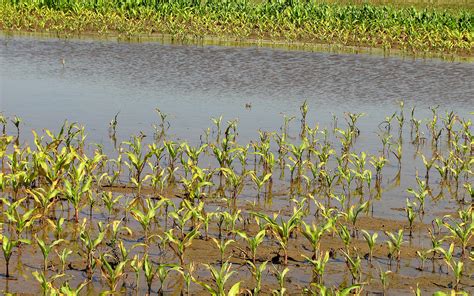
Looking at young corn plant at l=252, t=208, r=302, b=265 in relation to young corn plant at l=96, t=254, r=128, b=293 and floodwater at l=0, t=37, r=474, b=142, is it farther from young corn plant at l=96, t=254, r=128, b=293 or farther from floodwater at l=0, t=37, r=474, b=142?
floodwater at l=0, t=37, r=474, b=142

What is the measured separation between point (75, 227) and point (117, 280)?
171 cm

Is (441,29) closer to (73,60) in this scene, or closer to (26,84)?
(73,60)

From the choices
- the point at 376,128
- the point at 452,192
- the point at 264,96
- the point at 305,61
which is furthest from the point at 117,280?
the point at 305,61

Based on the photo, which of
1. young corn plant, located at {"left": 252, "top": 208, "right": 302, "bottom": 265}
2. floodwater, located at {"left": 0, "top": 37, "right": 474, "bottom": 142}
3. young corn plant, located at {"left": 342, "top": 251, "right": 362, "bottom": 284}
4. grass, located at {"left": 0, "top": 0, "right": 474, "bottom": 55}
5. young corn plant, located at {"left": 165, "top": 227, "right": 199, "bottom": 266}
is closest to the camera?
young corn plant, located at {"left": 342, "top": 251, "right": 362, "bottom": 284}

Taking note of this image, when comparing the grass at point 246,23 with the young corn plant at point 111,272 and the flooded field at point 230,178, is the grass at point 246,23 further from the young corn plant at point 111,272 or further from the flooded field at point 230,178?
the young corn plant at point 111,272

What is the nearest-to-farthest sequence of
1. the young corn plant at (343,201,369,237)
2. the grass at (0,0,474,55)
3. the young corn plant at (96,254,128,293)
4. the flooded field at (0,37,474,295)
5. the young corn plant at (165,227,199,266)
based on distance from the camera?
1. the young corn plant at (96,254,128,293)
2. the young corn plant at (165,227,199,266)
3. the flooded field at (0,37,474,295)
4. the young corn plant at (343,201,369,237)
5. the grass at (0,0,474,55)

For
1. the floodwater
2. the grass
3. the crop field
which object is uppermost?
the grass

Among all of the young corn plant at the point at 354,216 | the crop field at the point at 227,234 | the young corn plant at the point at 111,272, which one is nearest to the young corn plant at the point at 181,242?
the crop field at the point at 227,234

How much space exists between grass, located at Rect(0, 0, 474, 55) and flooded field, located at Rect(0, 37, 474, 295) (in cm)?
740

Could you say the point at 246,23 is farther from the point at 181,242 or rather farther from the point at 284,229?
the point at 181,242

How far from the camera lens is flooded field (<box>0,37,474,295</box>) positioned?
7352 mm

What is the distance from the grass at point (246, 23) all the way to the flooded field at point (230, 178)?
7.40 metres

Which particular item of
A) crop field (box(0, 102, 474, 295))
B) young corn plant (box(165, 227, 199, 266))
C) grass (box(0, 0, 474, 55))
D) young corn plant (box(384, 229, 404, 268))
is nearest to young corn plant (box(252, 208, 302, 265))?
crop field (box(0, 102, 474, 295))

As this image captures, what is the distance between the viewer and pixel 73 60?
77.6 feet
